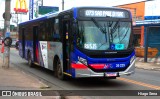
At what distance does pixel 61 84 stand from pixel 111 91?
7.93 feet

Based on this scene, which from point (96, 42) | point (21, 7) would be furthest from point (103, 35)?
point (21, 7)

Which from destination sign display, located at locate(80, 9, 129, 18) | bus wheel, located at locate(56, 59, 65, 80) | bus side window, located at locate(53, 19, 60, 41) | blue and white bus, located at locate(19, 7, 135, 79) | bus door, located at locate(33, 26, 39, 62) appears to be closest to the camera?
blue and white bus, located at locate(19, 7, 135, 79)

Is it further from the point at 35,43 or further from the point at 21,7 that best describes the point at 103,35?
the point at 21,7

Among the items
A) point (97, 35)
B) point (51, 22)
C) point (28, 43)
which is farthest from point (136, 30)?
point (97, 35)

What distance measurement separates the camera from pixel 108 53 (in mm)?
12250

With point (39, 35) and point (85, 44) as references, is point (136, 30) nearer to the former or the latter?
point (39, 35)

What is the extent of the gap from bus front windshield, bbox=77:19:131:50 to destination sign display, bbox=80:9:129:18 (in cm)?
24

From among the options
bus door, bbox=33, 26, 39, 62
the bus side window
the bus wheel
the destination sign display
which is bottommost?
the bus wheel

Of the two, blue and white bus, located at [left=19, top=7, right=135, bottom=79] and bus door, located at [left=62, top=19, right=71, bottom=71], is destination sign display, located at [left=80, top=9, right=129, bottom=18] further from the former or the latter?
bus door, located at [left=62, top=19, right=71, bottom=71]

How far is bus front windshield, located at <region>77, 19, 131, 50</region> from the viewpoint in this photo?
39.9ft

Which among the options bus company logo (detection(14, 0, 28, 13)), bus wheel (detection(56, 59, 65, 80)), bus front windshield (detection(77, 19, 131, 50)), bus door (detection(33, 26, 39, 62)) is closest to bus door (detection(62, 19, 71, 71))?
bus wheel (detection(56, 59, 65, 80))

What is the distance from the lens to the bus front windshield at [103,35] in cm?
1216

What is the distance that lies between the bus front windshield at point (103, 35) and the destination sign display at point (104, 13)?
9.5 inches

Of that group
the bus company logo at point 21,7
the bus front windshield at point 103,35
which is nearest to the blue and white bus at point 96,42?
the bus front windshield at point 103,35
